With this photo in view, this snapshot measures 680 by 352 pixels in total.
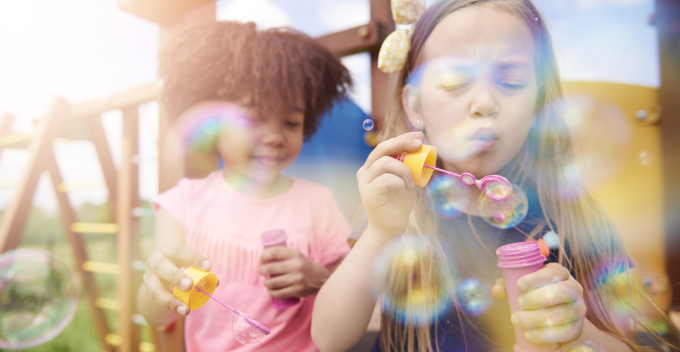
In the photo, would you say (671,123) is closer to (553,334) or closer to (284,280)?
(553,334)

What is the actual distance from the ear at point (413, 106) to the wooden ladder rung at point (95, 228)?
72.8 inches

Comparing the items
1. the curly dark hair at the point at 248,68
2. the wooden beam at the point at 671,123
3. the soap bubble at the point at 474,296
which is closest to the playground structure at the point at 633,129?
the wooden beam at the point at 671,123

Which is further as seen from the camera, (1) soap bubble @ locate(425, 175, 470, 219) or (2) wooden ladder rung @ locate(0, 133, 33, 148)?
(2) wooden ladder rung @ locate(0, 133, 33, 148)

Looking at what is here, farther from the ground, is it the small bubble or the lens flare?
the small bubble

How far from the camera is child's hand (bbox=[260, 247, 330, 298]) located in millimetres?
796

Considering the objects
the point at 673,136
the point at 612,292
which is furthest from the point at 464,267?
the point at 673,136

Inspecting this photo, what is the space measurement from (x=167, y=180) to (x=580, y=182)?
4.16 ft

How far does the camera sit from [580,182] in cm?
85

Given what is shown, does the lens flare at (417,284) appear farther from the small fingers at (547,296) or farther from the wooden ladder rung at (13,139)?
the wooden ladder rung at (13,139)

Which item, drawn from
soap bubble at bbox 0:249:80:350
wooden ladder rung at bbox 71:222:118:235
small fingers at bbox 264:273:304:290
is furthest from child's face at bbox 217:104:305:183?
wooden ladder rung at bbox 71:222:118:235

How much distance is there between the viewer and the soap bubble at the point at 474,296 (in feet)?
2.43

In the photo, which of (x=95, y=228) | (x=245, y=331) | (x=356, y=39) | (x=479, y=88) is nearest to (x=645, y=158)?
(x=479, y=88)

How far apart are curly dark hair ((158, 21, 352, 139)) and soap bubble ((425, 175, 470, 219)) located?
0.44 meters

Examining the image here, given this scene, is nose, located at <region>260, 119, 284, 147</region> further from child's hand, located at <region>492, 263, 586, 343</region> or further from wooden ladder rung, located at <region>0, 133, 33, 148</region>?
wooden ladder rung, located at <region>0, 133, 33, 148</region>
